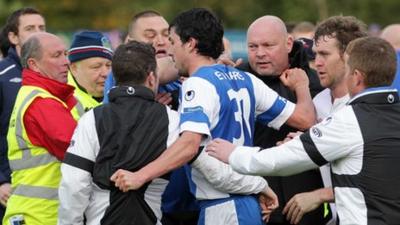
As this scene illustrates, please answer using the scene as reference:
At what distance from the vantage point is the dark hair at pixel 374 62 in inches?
244

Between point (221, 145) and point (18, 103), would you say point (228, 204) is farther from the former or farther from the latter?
point (18, 103)

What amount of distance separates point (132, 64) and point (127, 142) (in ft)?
1.73

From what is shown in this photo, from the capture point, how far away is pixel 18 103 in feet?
24.4

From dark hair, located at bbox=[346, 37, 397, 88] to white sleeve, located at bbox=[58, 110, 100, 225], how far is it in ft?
5.81

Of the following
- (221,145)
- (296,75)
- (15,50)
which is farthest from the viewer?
(15,50)

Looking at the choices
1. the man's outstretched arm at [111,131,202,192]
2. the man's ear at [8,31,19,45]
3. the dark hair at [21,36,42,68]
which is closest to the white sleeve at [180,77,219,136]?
the man's outstretched arm at [111,131,202,192]

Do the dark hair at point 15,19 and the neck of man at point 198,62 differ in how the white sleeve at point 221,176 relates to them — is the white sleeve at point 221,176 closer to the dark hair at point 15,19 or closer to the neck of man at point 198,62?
the neck of man at point 198,62

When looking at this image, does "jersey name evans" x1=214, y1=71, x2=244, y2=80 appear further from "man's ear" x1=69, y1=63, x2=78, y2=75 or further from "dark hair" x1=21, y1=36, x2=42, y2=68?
"man's ear" x1=69, y1=63, x2=78, y2=75

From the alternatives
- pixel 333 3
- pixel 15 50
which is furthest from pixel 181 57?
pixel 333 3

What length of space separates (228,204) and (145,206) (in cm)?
61

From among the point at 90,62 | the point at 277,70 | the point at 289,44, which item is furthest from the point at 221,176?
the point at 90,62

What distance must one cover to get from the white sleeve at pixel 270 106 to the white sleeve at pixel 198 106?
47cm

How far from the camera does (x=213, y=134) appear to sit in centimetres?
686

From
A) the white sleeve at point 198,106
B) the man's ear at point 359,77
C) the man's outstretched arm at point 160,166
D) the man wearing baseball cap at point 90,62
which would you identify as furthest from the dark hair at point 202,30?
the man wearing baseball cap at point 90,62
